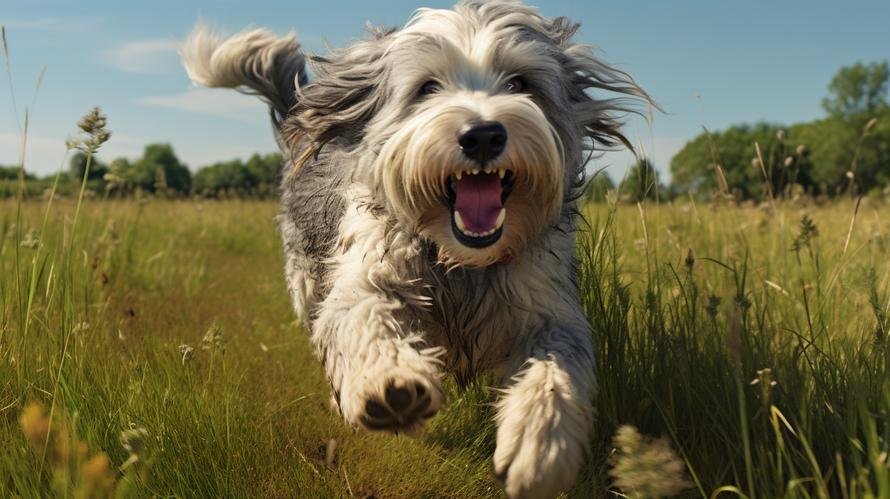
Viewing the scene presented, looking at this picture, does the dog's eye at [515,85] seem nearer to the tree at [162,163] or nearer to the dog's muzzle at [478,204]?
the dog's muzzle at [478,204]

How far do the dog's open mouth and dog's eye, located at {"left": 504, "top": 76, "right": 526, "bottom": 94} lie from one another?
328 millimetres

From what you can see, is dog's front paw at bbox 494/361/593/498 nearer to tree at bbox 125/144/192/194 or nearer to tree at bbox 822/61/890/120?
tree at bbox 822/61/890/120

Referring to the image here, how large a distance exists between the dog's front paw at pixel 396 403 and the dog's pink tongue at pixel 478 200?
0.68 metres

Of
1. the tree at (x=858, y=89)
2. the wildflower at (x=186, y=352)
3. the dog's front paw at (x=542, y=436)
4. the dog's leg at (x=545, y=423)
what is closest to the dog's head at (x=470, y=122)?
the dog's leg at (x=545, y=423)

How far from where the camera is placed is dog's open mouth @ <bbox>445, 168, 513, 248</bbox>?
283 cm

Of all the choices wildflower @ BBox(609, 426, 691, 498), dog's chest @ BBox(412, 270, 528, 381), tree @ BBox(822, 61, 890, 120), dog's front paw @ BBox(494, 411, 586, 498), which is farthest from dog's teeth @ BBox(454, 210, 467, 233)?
tree @ BBox(822, 61, 890, 120)

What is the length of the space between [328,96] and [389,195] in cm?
74

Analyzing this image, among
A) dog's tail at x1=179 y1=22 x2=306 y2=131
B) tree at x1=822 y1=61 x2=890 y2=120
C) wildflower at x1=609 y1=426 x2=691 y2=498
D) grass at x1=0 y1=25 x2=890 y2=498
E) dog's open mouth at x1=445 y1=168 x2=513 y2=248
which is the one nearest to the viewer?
wildflower at x1=609 y1=426 x2=691 y2=498

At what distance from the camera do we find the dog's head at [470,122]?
266 centimetres

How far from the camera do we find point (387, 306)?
9.45 ft

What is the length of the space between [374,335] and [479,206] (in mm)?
583

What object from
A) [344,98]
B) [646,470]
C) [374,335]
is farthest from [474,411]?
[646,470]

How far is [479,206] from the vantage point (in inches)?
112

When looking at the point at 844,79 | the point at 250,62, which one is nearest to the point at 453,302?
the point at 250,62
